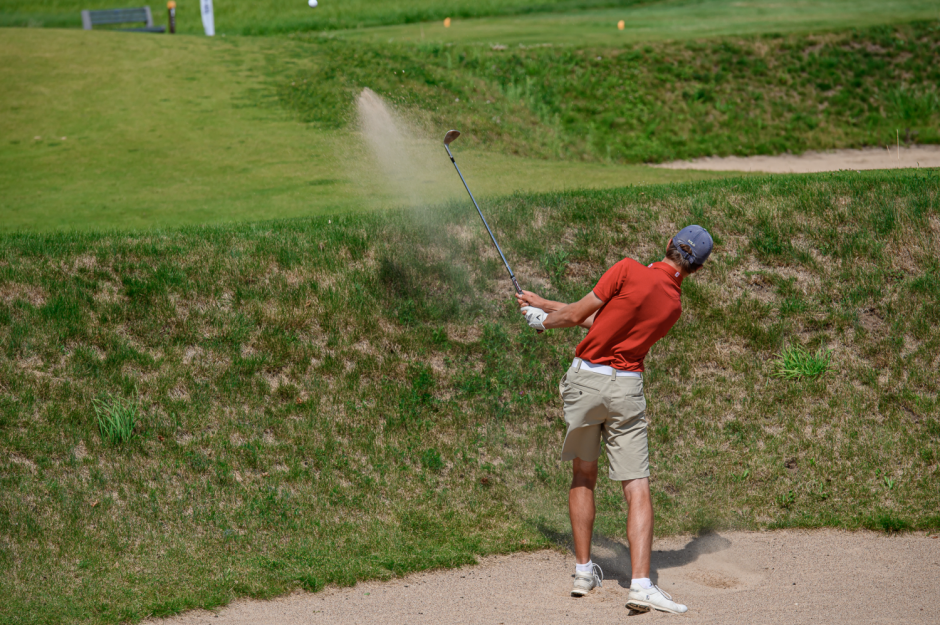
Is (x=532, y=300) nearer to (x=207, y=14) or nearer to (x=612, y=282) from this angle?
(x=612, y=282)

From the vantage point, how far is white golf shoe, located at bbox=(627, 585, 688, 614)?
16.5 ft

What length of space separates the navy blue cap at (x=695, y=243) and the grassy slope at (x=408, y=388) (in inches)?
95.6

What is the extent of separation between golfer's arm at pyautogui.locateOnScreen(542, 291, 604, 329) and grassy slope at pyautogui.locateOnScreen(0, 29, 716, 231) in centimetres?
483

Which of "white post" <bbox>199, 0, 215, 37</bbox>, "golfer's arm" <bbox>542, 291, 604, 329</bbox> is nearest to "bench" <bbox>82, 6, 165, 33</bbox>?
"white post" <bbox>199, 0, 215, 37</bbox>

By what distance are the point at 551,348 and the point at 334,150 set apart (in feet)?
20.5

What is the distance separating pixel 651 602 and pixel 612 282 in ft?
6.60

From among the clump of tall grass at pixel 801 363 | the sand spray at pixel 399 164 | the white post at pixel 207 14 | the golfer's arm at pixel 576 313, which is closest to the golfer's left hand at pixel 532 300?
the golfer's arm at pixel 576 313

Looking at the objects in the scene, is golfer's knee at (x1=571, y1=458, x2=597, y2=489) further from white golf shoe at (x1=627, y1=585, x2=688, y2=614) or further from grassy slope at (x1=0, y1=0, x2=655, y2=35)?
grassy slope at (x1=0, y1=0, x2=655, y2=35)

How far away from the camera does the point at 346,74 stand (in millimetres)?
16109

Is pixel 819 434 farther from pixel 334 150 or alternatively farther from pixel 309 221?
pixel 334 150

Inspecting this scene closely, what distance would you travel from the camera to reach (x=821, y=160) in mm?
16500

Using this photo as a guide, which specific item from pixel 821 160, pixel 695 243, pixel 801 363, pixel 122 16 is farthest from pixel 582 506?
pixel 122 16

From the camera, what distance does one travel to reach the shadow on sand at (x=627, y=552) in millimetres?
6066

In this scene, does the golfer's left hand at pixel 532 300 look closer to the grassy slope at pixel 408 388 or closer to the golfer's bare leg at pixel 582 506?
the golfer's bare leg at pixel 582 506
